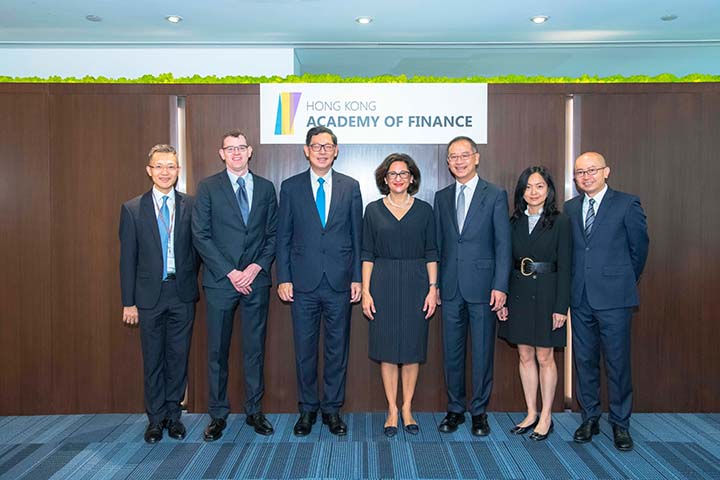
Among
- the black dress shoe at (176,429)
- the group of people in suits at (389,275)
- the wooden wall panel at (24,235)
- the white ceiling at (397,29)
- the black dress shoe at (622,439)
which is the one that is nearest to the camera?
the black dress shoe at (622,439)

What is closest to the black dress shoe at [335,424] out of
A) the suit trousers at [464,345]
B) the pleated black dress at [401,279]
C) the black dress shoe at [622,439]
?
the pleated black dress at [401,279]

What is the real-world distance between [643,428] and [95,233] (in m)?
4.40

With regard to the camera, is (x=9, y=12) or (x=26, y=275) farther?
(x=9, y=12)

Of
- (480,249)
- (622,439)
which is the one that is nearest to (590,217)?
(480,249)

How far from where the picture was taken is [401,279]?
3738 mm

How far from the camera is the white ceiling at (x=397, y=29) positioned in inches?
240

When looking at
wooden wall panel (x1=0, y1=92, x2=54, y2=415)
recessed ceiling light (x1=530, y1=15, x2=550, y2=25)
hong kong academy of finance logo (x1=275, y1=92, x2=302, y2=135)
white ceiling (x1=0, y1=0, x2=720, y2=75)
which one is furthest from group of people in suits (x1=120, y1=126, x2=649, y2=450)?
recessed ceiling light (x1=530, y1=15, x2=550, y2=25)

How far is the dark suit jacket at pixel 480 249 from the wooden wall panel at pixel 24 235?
123 inches

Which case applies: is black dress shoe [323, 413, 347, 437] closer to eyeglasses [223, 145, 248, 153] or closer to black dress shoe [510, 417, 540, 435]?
black dress shoe [510, 417, 540, 435]

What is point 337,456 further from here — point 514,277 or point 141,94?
point 141,94

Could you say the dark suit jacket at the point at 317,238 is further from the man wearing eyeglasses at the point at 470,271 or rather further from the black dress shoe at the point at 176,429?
the black dress shoe at the point at 176,429

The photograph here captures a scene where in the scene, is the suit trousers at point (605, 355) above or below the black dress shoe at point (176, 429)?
above

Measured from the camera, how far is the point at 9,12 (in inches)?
249

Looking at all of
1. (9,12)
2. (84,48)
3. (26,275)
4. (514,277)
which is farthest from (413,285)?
(84,48)
